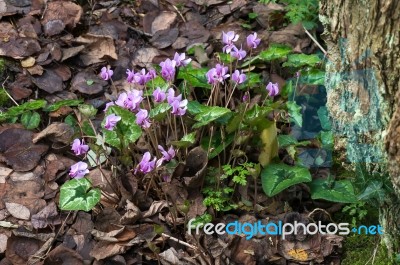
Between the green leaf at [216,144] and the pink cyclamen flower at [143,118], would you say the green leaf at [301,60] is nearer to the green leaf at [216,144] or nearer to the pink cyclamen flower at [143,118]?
the green leaf at [216,144]

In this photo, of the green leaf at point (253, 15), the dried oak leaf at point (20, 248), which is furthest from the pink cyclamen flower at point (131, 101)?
the green leaf at point (253, 15)

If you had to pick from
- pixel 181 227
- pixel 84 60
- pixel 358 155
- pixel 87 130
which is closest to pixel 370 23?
pixel 358 155

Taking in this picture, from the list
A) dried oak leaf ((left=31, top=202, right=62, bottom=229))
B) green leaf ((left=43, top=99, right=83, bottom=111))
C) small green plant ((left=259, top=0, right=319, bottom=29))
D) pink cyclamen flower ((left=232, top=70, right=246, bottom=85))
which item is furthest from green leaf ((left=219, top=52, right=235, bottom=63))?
dried oak leaf ((left=31, top=202, right=62, bottom=229))

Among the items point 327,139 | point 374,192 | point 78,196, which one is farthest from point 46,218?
point 374,192

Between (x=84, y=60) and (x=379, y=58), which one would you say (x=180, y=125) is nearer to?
(x=84, y=60)

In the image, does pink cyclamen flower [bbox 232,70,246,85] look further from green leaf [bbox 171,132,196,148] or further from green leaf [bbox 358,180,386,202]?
green leaf [bbox 358,180,386,202]
